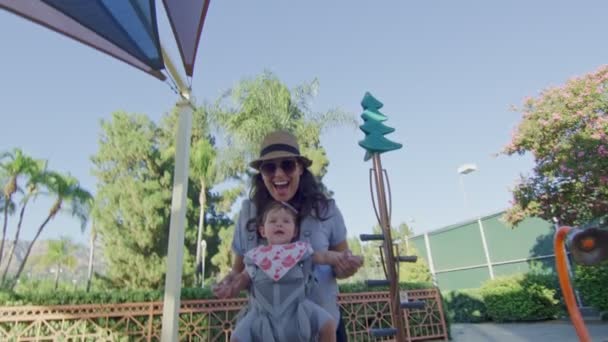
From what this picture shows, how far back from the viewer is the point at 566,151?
20.2 ft

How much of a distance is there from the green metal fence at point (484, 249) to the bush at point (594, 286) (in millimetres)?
1299

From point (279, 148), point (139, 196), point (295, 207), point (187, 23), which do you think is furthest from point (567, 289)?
point (139, 196)

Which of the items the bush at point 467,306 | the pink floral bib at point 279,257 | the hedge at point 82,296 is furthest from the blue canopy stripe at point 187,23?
the bush at point 467,306

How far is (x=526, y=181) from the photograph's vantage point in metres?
7.20

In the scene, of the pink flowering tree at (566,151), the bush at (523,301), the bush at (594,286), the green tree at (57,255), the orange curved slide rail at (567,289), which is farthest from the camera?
the green tree at (57,255)

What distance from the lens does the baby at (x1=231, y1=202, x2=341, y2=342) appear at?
903 millimetres

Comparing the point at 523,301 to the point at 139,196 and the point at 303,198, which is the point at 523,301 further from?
the point at 139,196

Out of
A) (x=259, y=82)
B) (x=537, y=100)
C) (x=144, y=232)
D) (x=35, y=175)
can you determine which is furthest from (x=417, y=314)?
(x=35, y=175)

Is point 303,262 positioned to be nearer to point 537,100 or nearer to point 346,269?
point 346,269

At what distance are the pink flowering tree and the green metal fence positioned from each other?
6.32 feet

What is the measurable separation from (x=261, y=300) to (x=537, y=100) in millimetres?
7944

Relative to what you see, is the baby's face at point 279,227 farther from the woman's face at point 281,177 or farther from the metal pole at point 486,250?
the metal pole at point 486,250

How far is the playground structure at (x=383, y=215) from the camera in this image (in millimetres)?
1870

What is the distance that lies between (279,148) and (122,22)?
6.32ft
